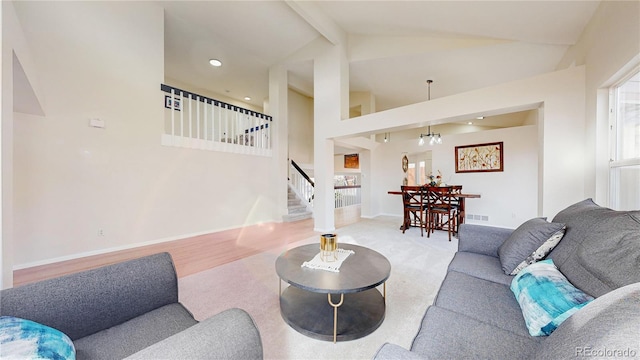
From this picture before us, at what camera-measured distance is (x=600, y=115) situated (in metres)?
2.37

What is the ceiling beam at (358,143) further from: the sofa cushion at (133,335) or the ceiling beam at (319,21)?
the sofa cushion at (133,335)

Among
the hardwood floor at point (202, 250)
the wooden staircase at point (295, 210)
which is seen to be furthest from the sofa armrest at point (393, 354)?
the wooden staircase at point (295, 210)

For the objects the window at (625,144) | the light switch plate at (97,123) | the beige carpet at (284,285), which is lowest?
the beige carpet at (284,285)

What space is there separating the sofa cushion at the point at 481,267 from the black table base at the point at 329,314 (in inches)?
25.8

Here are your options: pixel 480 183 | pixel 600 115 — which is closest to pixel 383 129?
pixel 600 115

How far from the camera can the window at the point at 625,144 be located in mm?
1960

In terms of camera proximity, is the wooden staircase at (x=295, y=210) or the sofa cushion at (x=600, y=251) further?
the wooden staircase at (x=295, y=210)

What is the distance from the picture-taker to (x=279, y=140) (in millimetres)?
5707

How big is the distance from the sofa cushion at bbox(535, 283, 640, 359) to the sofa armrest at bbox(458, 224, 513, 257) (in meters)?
1.48

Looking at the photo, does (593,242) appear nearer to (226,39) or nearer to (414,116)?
(414,116)

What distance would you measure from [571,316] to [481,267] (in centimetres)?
112

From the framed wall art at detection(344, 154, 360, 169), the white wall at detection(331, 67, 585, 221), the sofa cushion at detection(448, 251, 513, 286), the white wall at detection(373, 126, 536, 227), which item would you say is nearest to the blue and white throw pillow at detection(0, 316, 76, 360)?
the sofa cushion at detection(448, 251, 513, 286)

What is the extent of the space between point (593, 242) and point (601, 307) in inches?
34.0

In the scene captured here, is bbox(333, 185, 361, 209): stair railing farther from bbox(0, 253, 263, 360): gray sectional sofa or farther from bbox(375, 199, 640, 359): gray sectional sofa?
bbox(0, 253, 263, 360): gray sectional sofa
